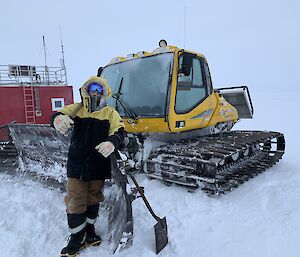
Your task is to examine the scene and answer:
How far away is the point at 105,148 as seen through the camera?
112 inches

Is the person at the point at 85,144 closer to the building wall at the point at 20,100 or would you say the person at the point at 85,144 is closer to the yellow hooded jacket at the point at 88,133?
the yellow hooded jacket at the point at 88,133

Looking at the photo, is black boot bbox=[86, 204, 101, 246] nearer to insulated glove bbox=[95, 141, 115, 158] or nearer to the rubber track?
insulated glove bbox=[95, 141, 115, 158]

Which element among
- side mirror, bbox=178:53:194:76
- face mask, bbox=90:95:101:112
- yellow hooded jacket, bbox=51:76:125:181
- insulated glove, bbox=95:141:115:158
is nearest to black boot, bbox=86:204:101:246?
yellow hooded jacket, bbox=51:76:125:181

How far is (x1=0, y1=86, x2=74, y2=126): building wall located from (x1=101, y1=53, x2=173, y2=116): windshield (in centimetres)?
609

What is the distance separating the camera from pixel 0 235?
10.7 ft

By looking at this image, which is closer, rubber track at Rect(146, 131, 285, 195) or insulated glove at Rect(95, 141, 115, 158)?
insulated glove at Rect(95, 141, 115, 158)

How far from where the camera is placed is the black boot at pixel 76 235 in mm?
2986

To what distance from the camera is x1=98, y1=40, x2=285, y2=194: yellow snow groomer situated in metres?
4.45

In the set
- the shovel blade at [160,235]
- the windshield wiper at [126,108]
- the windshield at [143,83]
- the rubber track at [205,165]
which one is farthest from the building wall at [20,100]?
the shovel blade at [160,235]

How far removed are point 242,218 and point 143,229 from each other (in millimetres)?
1263

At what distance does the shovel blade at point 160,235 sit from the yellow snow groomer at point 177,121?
3.97 feet

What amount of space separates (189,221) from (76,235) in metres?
1.37

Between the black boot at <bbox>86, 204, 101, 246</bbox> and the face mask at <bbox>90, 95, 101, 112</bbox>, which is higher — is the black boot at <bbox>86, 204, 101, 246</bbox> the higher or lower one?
the lower one

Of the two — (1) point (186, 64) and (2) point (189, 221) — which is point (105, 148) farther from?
(1) point (186, 64)
